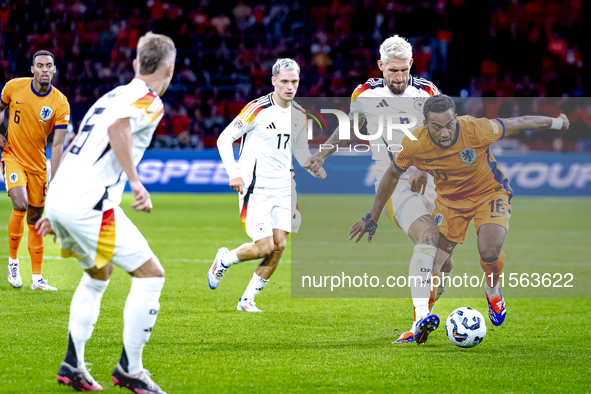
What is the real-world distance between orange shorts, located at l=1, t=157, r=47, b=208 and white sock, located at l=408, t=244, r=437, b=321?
4.31 metres

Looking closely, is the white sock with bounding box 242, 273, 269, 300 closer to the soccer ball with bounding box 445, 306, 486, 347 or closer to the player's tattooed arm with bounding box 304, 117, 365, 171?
the player's tattooed arm with bounding box 304, 117, 365, 171

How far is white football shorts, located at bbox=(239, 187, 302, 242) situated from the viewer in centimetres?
704

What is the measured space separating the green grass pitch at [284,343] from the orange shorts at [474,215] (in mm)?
908

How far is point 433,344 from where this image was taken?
5738mm

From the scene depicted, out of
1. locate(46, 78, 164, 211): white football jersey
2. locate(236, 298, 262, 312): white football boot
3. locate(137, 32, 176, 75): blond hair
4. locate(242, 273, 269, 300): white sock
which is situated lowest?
locate(236, 298, 262, 312): white football boot

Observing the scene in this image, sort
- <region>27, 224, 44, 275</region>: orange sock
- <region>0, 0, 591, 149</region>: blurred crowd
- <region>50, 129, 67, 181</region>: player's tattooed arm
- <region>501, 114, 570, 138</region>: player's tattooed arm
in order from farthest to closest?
<region>0, 0, 591, 149</region>: blurred crowd → <region>27, 224, 44, 275</region>: orange sock → <region>50, 129, 67, 181</region>: player's tattooed arm → <region>501, 114, 570, 138</region>: player's tattooed arm

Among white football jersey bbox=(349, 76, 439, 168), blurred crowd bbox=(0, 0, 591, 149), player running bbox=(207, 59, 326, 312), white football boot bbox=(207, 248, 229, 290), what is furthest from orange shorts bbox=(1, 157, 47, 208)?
blurred crowd bbox=(0, 0, 591, 149)

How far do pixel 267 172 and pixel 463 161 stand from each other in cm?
198

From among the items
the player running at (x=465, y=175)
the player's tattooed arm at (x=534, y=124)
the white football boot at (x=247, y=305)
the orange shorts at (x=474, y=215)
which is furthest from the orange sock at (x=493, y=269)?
the white football boot at (x=247, y=305)

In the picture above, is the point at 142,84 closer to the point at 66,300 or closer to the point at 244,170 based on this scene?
the point at 244,170

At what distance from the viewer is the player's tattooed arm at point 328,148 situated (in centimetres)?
681

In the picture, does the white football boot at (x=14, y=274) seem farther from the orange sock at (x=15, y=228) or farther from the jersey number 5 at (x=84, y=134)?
the jersey number 5 at (x=84, y=134)

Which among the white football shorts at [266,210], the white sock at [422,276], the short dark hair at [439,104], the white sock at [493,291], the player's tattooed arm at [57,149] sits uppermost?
the short dark hair at [439,104]

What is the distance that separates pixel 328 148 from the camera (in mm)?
6941
